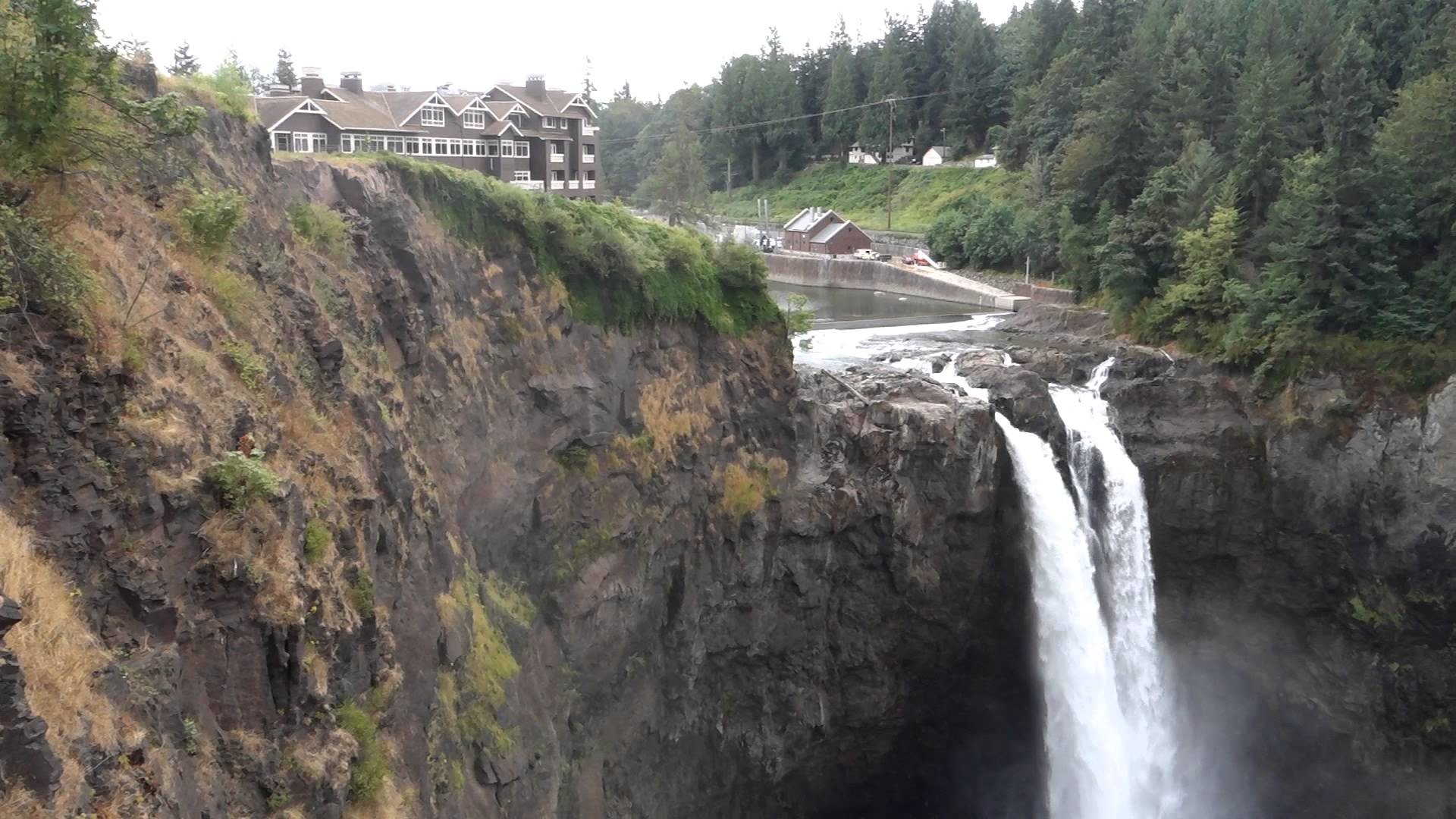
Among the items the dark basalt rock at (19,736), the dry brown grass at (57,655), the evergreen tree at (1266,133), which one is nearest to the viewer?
the dark basalt rock at (19,736)

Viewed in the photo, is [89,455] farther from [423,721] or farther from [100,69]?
[423,721]

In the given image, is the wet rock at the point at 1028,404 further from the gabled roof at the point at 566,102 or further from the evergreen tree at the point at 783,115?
the evergreen tree at the point at 783,115

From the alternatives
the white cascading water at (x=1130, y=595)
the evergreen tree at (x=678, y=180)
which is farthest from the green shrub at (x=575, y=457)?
the evergreen tree at (x=678, y=180)

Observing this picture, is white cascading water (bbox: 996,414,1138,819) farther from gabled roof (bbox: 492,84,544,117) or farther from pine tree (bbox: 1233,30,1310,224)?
gabled roof (bbox: 492,84,544,117)

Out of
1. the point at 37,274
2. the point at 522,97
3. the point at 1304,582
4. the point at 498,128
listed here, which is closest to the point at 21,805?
the point at 37,274

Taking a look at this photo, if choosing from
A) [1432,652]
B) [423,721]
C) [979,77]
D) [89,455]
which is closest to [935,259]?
[979,77]

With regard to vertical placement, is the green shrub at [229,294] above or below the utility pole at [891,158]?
below

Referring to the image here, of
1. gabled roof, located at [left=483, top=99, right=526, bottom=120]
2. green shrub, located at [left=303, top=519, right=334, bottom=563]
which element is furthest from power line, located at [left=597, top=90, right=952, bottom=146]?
green shrub, located at [left=303, top=519, right=334, bottom=563]
